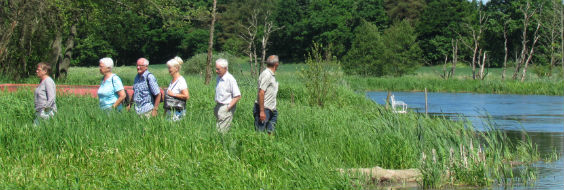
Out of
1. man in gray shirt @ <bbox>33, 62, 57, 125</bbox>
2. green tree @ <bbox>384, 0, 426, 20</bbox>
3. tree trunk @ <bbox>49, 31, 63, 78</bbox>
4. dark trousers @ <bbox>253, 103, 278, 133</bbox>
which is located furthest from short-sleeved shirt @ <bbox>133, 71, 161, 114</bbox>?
green tree @ <bbox>384, 0, 426, 20</bbox>

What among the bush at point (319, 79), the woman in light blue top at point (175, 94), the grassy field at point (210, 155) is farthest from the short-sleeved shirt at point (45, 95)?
the bush at point (319, 79)

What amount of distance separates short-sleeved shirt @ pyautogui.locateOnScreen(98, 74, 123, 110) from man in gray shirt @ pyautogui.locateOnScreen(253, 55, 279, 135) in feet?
6.35

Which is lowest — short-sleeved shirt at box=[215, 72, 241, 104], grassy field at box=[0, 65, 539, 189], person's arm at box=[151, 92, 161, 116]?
grassy field at box=[0, 65, 539, 189]

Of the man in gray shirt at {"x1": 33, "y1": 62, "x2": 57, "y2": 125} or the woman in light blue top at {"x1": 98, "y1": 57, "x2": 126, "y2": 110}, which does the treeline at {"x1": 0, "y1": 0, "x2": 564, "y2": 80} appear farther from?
the man in gray shirt at {"x1": 33, "y1": 62, "x2": 57, "y2": 125}

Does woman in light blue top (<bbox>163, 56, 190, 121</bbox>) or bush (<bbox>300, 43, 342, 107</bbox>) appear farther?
bush (<bbox>300, 43, 342, 107</bbox>)

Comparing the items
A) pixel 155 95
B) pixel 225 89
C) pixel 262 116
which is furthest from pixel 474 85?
pixel 225 89

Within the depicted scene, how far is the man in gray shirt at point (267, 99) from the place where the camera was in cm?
1027

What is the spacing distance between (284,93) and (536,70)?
35.3 m

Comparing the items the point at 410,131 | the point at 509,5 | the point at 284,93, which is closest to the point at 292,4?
the point at 509,5

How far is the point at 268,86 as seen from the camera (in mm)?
10430

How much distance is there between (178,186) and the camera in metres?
7.75

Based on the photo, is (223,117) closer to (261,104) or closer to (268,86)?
(261,104)

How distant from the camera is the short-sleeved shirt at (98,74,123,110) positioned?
10594 millimetres

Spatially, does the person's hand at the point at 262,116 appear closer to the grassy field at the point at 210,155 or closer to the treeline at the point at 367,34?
the grassy field at the point at 210,155
